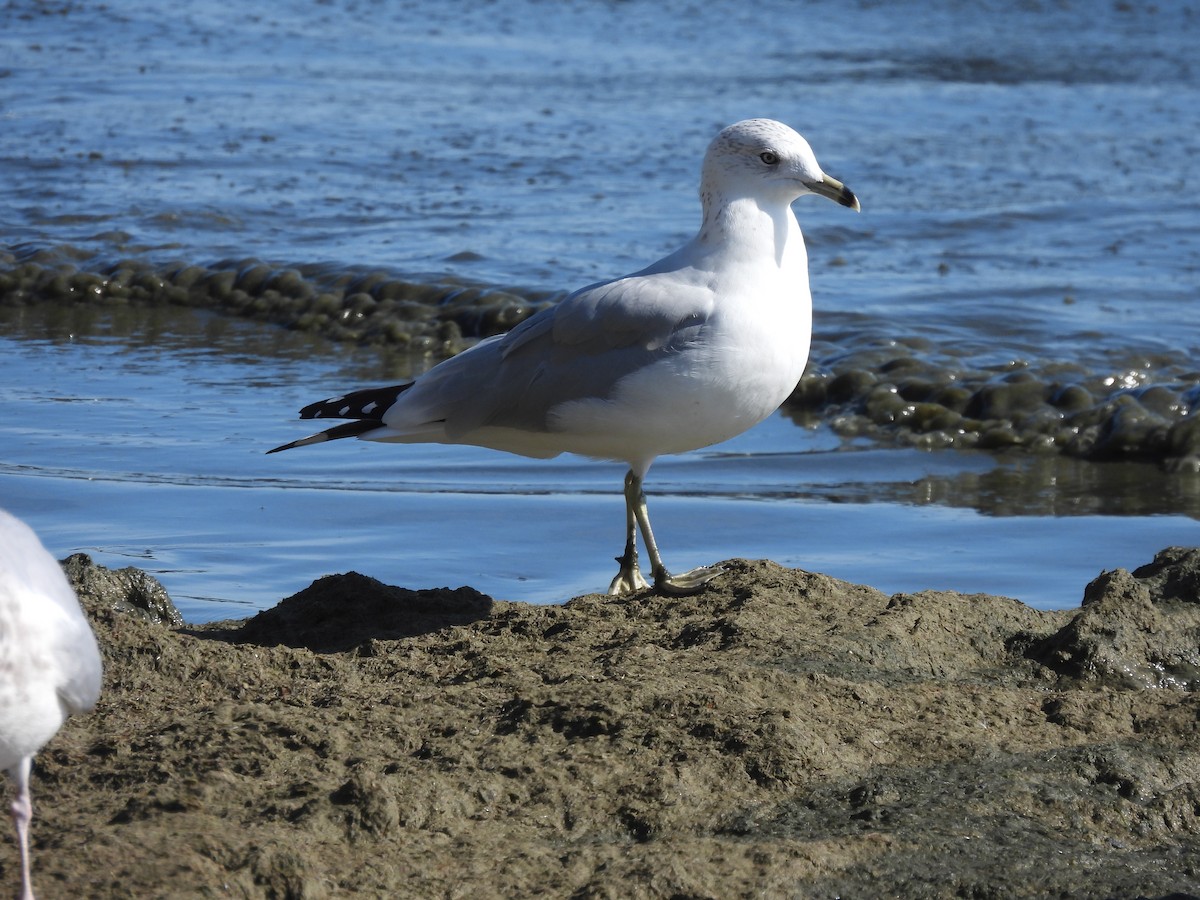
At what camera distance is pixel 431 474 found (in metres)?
6.76

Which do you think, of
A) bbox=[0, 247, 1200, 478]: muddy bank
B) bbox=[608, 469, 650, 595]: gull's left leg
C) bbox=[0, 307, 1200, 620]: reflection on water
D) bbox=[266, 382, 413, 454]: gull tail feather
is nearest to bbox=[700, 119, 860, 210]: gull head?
bbox=[608, 469, 650, 595]: gull's left leg

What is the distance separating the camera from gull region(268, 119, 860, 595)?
15.8 feet

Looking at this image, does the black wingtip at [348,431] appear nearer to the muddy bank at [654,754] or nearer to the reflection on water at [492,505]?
the reflection on water at [492,505]

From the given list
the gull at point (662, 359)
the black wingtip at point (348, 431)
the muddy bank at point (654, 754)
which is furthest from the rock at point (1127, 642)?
the black wingtip at point (348, 431)

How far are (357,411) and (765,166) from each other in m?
1.51

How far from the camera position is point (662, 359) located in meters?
4.80

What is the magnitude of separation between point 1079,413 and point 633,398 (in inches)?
147

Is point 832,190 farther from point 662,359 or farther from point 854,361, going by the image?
point 854,361

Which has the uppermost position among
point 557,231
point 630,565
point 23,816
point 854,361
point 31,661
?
point 557,231

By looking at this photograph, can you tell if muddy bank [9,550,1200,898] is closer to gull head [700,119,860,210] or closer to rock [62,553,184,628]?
rock [62,553,184,628]

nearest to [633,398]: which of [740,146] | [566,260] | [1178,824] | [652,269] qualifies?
[652,269]

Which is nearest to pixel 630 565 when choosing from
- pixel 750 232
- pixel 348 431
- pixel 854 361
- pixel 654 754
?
pixel 348 431

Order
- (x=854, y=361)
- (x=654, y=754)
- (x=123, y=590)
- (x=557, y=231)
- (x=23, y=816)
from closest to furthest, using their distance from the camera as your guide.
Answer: (x=23, y=816)
(x=654, y=754)
(x=123, y=590)
(x=854, y=361)
(x=557, y=231)

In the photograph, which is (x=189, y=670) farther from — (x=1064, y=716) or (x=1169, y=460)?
(x=1169, y=460)
